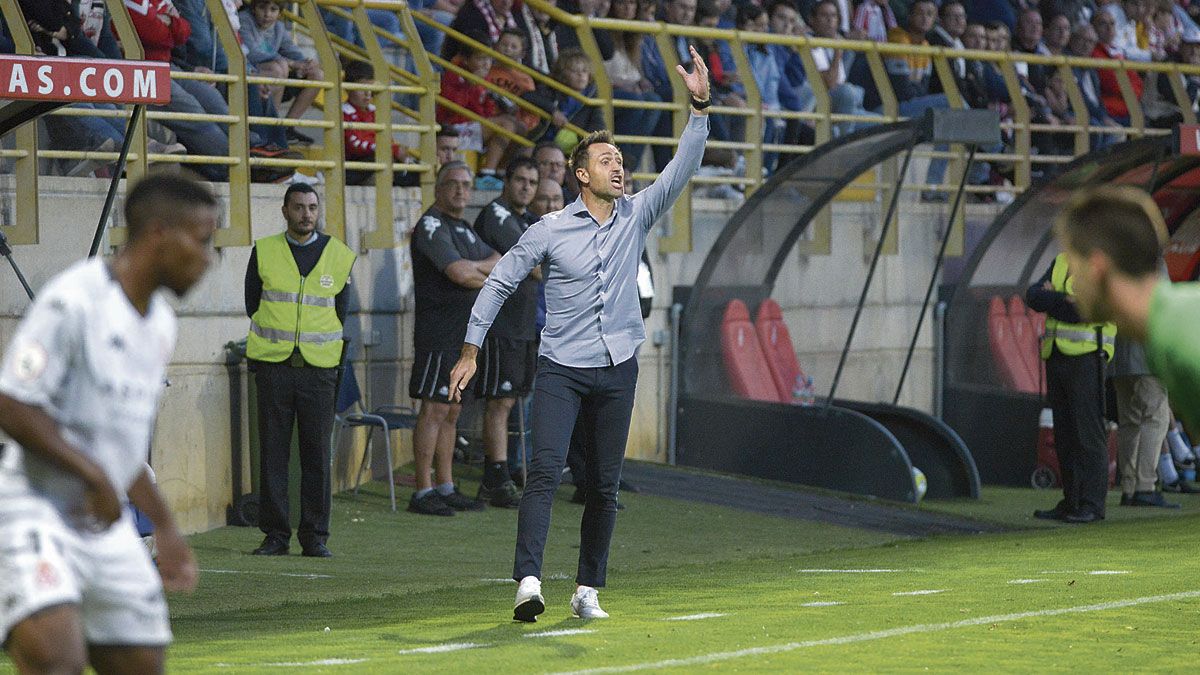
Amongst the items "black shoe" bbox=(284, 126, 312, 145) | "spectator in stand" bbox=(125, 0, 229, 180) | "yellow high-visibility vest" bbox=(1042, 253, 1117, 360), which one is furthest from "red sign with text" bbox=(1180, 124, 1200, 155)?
"spectator in stand" bbox=(125, 0, 229, 180)

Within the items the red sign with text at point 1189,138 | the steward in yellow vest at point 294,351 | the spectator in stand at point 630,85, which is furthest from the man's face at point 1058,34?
the steward in yellow vest at point 294,351

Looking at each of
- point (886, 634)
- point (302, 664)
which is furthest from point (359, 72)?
point (302, 664)

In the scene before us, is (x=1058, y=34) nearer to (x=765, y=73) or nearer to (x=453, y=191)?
(x=765, y=73)

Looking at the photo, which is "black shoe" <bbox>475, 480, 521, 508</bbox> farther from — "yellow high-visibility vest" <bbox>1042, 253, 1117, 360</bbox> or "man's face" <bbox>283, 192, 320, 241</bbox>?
"yellow high-visibility vest" <bbox>1042, 253, 1117, 360</bbox>

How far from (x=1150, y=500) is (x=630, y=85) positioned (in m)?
5.75

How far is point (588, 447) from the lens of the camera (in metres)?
9.14

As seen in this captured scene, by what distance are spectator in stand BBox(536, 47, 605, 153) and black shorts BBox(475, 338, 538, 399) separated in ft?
9.34

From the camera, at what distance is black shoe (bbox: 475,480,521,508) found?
14188 mm

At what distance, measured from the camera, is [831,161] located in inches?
658

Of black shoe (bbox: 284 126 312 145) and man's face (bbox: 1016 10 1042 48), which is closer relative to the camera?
black shoe (bbox: 284 126 312 145)

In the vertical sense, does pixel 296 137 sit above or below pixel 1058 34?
below

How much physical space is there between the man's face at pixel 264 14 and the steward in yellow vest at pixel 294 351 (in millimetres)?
3538

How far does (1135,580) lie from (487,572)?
3527mm

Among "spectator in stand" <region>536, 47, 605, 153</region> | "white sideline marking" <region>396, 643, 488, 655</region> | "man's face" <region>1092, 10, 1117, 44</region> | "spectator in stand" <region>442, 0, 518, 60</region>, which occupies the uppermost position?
"man's face" <region>1092, 10, 1117, 44</region>
